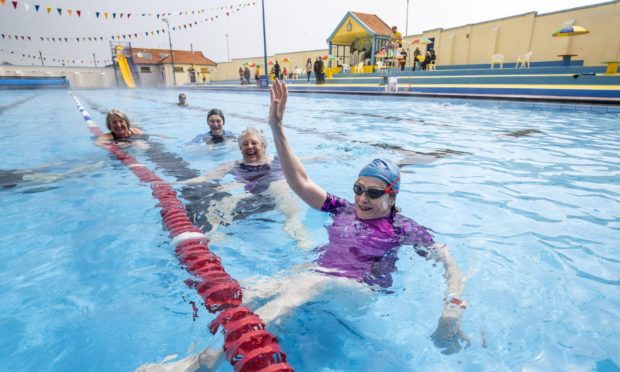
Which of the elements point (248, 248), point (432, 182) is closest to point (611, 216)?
point (432, 182)

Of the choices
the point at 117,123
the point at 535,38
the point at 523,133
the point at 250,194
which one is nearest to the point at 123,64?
the point at 535,38

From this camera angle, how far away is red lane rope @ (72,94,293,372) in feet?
5.31

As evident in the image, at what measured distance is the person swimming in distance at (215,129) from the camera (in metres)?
6.80

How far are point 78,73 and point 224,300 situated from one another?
2332 inches

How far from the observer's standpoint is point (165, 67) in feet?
169

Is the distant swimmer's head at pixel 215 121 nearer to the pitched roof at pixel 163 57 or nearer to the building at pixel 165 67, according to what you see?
the building at pixel 165 67

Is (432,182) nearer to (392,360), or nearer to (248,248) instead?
(248,248)

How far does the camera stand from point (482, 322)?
2166mm

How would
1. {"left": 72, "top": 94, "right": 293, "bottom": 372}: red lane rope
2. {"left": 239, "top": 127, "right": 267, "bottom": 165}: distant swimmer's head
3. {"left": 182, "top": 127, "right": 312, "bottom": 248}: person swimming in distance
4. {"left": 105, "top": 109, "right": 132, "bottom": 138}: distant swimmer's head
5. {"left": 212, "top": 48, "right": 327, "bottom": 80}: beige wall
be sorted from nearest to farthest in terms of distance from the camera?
{"left": 72, "top": 94, "right": 293, "bottom": 372}: red lane rope → {"left": 182, "top": 127, "right": 312, "bottom": 248}: person swimming in distance → {"left": 239, "top": 127, "right": 267, "bottom": 165}: distant swimmer's head → {"left": 105, "top": 109, "right": 132, "bottom": 138}: distant swimmer's head → {"left": 212, "top": 48, "right": 327, "bottom": 80}: beige wall

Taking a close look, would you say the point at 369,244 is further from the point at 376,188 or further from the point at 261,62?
the point at 261,62

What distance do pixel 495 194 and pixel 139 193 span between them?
4382mm

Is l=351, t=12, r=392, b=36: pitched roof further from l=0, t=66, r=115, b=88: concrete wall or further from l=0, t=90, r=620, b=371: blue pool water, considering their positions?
l=0, t=66, r=115, b=88: concrete wall

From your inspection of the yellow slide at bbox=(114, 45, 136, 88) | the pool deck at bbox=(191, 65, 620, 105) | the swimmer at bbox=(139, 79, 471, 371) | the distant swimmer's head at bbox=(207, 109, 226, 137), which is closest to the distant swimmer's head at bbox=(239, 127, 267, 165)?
the swimmer at bbox=(139, 79, 471, 371)

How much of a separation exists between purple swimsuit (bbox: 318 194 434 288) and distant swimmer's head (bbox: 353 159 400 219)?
0.31 feet
